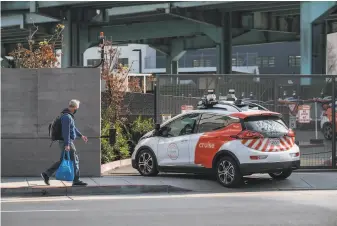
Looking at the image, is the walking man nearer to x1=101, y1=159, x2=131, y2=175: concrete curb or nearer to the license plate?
x1=101, y1=159, x2=131, y2=175: concrete curb

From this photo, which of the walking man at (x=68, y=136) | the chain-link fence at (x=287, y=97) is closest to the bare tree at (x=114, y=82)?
the chain-link fence at (x=287, y=97)

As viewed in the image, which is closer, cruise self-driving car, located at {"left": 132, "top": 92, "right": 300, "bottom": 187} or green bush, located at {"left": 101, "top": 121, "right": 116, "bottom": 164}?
cruise self-driving car, located at {"left": 132, "top": 92, "right": 300, "bottom": 187}

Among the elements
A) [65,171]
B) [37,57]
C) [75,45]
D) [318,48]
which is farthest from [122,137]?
[75,45]

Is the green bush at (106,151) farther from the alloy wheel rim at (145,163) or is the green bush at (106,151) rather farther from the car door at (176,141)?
the car door at (176,141)

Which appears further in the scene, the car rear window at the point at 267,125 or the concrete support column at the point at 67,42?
the concrete support column at the point at 67,42

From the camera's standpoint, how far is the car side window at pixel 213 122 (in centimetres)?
1185

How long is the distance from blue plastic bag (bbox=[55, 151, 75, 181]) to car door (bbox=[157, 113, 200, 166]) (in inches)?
97.1

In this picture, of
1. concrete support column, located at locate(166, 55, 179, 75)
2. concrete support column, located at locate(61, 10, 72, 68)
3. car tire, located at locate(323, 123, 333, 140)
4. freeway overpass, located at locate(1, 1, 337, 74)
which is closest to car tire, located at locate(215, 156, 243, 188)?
car tire, located at locate(323, 123, 333, 140)

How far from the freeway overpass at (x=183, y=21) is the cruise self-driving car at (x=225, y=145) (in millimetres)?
20136

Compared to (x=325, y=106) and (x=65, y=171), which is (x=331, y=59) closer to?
(x=325, y=106)

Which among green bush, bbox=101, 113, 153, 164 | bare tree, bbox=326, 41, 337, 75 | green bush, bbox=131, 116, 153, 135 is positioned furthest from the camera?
bare tree, bbox=326, 41, 337, 75

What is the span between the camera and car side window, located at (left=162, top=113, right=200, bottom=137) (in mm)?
12578

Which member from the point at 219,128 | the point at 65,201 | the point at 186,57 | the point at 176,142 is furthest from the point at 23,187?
the point at 186,57

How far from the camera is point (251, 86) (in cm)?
1397
